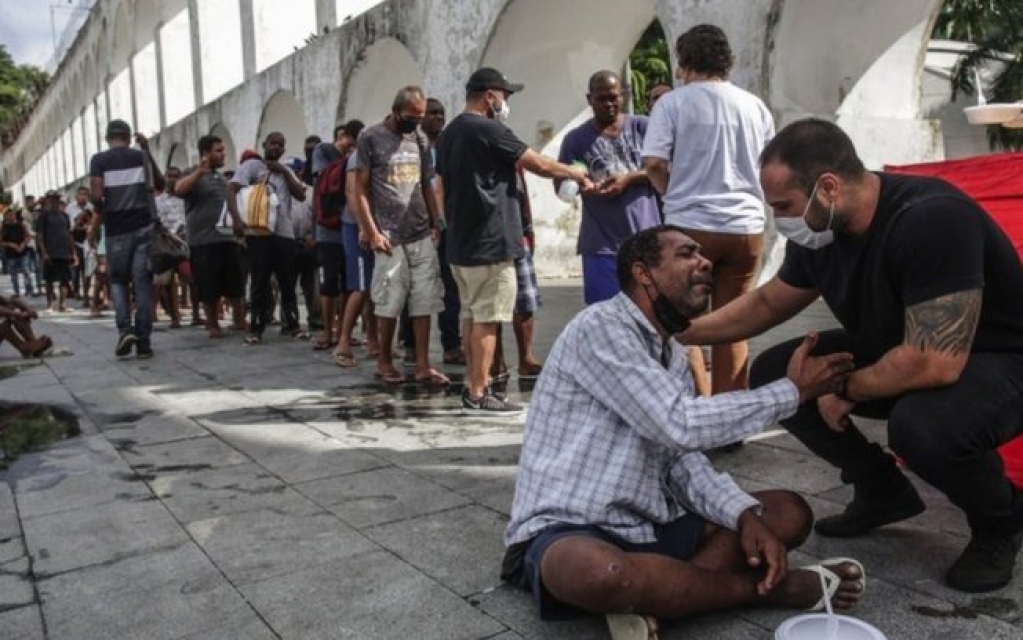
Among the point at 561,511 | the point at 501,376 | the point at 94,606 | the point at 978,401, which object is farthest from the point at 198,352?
the point at 978,401

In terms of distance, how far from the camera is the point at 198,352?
7.92m

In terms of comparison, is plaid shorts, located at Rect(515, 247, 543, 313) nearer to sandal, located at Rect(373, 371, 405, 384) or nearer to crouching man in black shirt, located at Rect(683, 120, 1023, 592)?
sandal, located at Rect(373, 371, 405, 384)

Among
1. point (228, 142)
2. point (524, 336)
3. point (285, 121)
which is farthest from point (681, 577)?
point (228, 142)

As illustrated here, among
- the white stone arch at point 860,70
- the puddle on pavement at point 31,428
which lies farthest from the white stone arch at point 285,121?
the puddle on pavement at point 31,428

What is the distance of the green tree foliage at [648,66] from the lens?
2131 cm

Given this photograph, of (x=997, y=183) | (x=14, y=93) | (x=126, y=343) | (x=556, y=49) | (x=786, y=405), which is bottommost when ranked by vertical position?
(x=126, y=343)

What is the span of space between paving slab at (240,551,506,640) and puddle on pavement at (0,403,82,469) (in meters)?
2.37

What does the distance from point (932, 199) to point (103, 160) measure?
21.6ft

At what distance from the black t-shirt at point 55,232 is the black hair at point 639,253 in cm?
1268

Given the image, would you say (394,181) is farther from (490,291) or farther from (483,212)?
(490,291)

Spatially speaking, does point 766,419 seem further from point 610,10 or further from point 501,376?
point 610,10

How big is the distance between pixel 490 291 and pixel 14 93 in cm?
7351

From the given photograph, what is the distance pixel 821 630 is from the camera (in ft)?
6.84

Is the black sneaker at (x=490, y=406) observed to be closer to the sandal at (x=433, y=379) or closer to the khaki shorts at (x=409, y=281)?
the sandal at (x=433, y=379)
